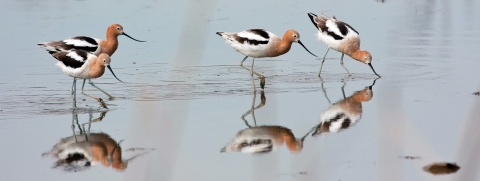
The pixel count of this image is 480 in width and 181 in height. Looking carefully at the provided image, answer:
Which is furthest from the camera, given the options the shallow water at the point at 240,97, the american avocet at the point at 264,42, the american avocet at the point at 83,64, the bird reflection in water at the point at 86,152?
the american avocet at the point at 264,42

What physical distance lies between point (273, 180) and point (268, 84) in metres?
4.25

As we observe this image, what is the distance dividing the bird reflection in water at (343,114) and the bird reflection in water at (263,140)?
32 centimetres

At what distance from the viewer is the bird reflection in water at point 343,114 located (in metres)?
6.93

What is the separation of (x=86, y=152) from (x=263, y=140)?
1.50 meters

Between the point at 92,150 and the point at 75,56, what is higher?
the point at 75,56

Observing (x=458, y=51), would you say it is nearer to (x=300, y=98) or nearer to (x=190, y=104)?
(x=300, y=98)

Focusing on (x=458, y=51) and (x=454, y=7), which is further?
(x=454, y=7)

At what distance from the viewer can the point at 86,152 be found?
6199 millimetres

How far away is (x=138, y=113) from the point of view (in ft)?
25.6

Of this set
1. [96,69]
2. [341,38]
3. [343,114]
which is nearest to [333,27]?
[341,38]

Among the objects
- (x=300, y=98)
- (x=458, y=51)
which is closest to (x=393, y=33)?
(x=458, y=51)

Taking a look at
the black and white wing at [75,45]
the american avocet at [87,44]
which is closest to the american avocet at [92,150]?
the american avocet at [87,44]

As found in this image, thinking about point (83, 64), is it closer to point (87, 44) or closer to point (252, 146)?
point (87, 44)

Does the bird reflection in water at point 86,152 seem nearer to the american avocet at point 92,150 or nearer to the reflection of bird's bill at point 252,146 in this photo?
the american avocet at point 92,150
